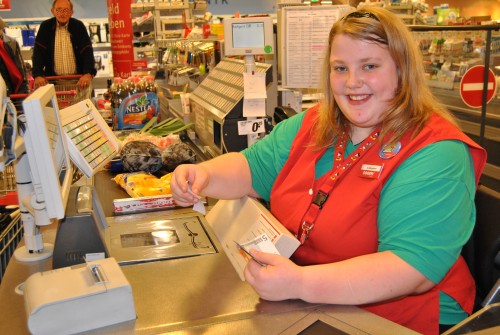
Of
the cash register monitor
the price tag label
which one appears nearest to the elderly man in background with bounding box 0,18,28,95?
the price tag label

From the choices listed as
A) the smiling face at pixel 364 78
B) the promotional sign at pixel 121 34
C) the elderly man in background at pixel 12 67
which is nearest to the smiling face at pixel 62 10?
the elderly man in background at pixel 12 67

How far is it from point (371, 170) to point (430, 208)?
0.23 metres

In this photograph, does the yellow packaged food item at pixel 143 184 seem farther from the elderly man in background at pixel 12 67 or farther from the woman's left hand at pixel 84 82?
the woman's left hand at pixel 84 82

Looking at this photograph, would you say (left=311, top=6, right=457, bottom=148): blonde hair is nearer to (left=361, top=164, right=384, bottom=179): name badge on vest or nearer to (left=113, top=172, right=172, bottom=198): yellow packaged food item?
(left=361, top=164, right=384, bottom=179): name badge on vest

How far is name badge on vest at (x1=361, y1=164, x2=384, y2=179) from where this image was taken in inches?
59.2

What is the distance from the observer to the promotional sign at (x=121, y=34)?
7238 millimetres

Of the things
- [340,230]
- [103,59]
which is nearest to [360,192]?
[340,230]

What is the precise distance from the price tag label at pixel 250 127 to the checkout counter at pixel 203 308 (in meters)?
0.93

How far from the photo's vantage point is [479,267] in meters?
1.65

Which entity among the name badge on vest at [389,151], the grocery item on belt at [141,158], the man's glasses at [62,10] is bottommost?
the grocery item on belt at [141,158]

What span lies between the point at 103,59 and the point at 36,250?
9.20 metres

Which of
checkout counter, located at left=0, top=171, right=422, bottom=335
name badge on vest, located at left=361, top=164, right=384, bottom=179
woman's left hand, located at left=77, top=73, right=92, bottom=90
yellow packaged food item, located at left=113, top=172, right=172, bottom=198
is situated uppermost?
woman's left hand, located at left=77, top=73, right=92, bottom=90

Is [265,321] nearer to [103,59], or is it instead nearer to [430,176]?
[430,176]

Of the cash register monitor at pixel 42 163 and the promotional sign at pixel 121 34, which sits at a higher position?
the promotional sign at pixel 121 34
